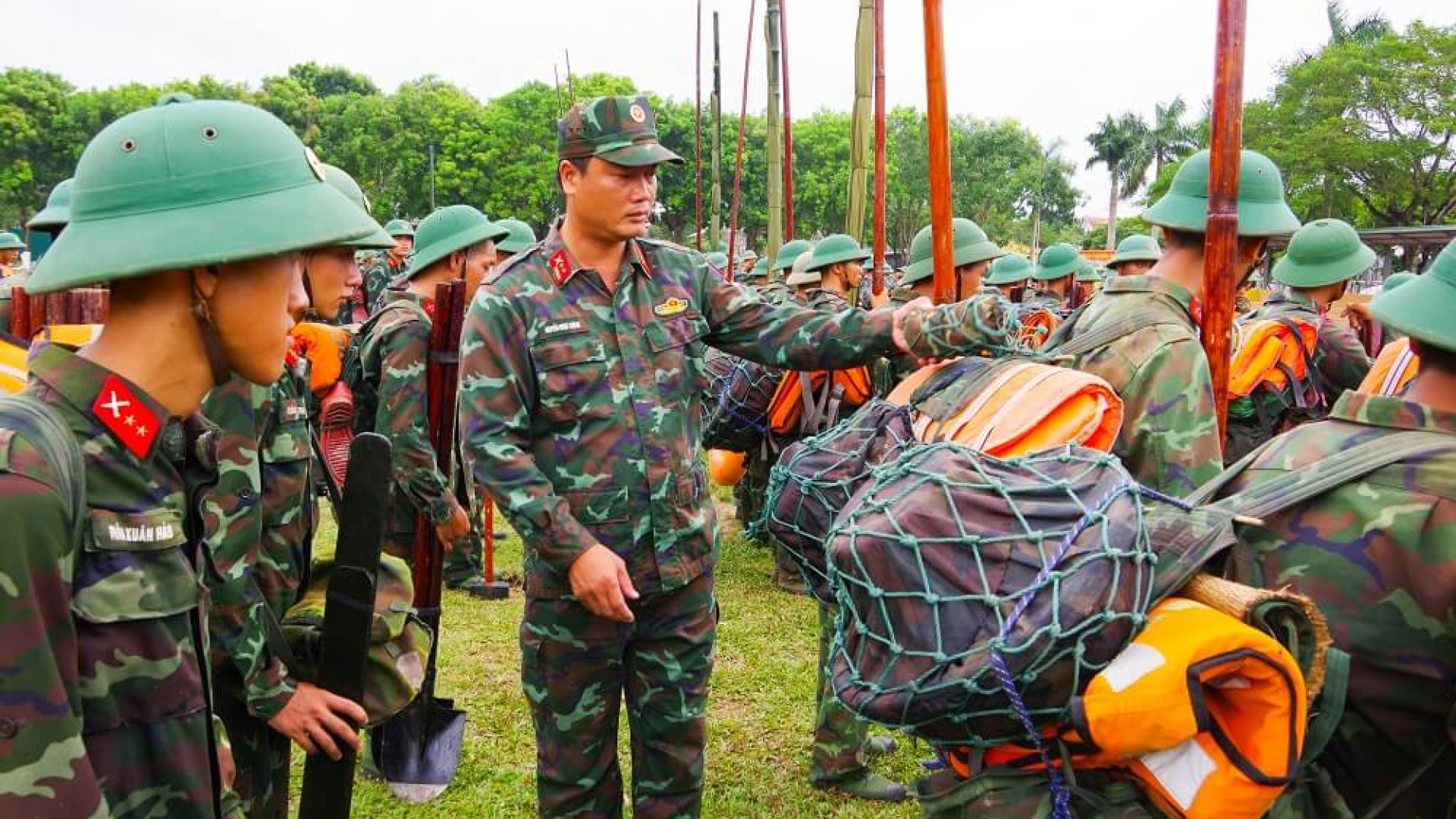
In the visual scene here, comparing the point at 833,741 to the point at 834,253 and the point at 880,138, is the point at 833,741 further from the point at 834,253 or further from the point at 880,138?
the point at 834,253

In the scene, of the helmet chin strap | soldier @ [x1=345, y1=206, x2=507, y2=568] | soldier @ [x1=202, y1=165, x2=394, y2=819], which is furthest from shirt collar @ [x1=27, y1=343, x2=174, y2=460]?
soldier @ [x1=345, y1=206, x2=507, y2=568]

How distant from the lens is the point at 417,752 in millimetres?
4312

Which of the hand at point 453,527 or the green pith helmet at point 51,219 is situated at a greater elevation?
the green pith helmet at point 51,219

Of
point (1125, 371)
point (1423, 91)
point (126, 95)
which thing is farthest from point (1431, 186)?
point (126, 95)

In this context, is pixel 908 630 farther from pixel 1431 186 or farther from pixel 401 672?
pixel 1431 186

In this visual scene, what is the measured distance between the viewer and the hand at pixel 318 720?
232cm

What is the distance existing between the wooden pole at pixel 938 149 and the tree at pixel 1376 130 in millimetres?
33537

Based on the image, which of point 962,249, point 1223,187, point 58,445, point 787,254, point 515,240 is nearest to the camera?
point 58,445

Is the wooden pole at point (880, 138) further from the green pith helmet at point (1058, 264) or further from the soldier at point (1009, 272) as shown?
the green pith helmet at point (1058, 264)

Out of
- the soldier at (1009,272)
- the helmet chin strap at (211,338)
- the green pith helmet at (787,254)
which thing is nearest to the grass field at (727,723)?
the helmet chin strap at (211,338)

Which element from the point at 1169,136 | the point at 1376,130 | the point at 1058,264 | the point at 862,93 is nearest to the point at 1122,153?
the point at 1169,136

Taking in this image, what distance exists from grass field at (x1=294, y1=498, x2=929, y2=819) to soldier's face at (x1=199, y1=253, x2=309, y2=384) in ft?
9.60

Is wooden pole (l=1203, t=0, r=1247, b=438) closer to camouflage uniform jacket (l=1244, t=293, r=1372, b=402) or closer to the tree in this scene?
camouflage uniform jacket (l=1244, t=293, r=1372, b=402)

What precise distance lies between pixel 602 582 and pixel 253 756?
1.00 metres
